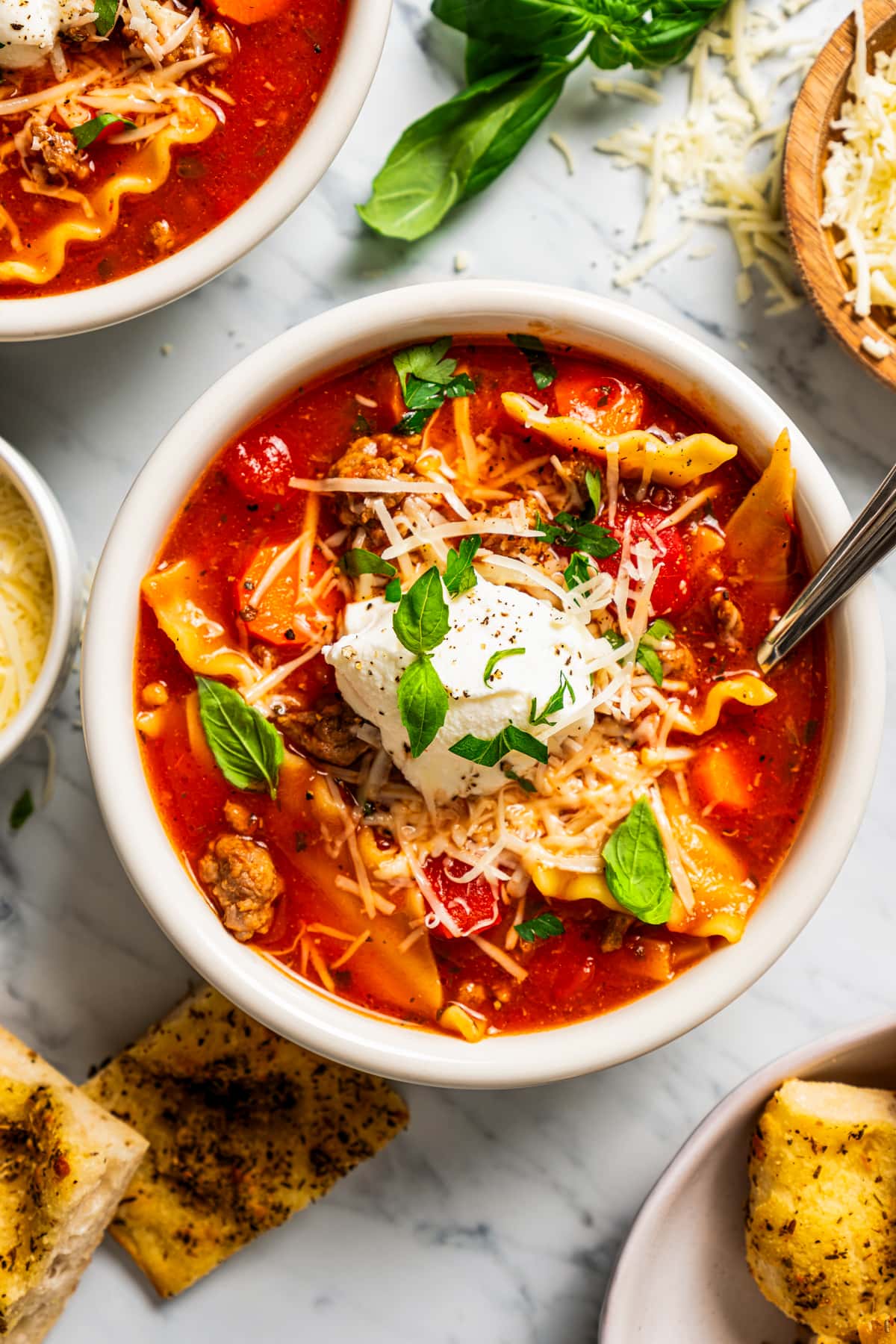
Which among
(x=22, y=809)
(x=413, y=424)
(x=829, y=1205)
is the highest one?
(x=413, y=424)

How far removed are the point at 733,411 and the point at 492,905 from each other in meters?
1.24

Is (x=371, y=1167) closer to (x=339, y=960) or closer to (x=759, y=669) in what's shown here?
(x=339, y=960)

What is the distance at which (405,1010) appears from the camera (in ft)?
9.69

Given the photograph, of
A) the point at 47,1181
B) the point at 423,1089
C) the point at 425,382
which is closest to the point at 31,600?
the point at 425,382

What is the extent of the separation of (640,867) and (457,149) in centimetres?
199

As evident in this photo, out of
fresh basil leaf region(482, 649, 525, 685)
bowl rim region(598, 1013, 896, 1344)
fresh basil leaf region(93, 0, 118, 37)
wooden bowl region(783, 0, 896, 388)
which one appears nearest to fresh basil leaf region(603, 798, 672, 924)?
fresh basil leaf region(482, 649, 525, 685)

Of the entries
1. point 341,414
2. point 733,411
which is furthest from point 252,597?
point 733,411

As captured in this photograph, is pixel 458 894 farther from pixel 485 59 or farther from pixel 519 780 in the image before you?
pixel 485 59

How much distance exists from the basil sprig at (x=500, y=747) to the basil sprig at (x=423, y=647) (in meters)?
0.10

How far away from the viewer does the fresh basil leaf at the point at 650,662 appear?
2836 millimetres

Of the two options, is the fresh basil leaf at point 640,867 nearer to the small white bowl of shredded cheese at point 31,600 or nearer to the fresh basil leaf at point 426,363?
the fresh basil leaf at point 426,363

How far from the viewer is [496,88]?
344 centimetres

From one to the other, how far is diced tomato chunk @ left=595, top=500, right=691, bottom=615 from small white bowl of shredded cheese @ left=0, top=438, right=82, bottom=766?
4.58 feet

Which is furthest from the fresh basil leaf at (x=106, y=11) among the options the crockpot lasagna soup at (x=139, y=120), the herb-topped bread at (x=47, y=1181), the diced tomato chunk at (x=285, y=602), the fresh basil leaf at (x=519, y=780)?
the herb-topped bread at (x=47, y=1181)
